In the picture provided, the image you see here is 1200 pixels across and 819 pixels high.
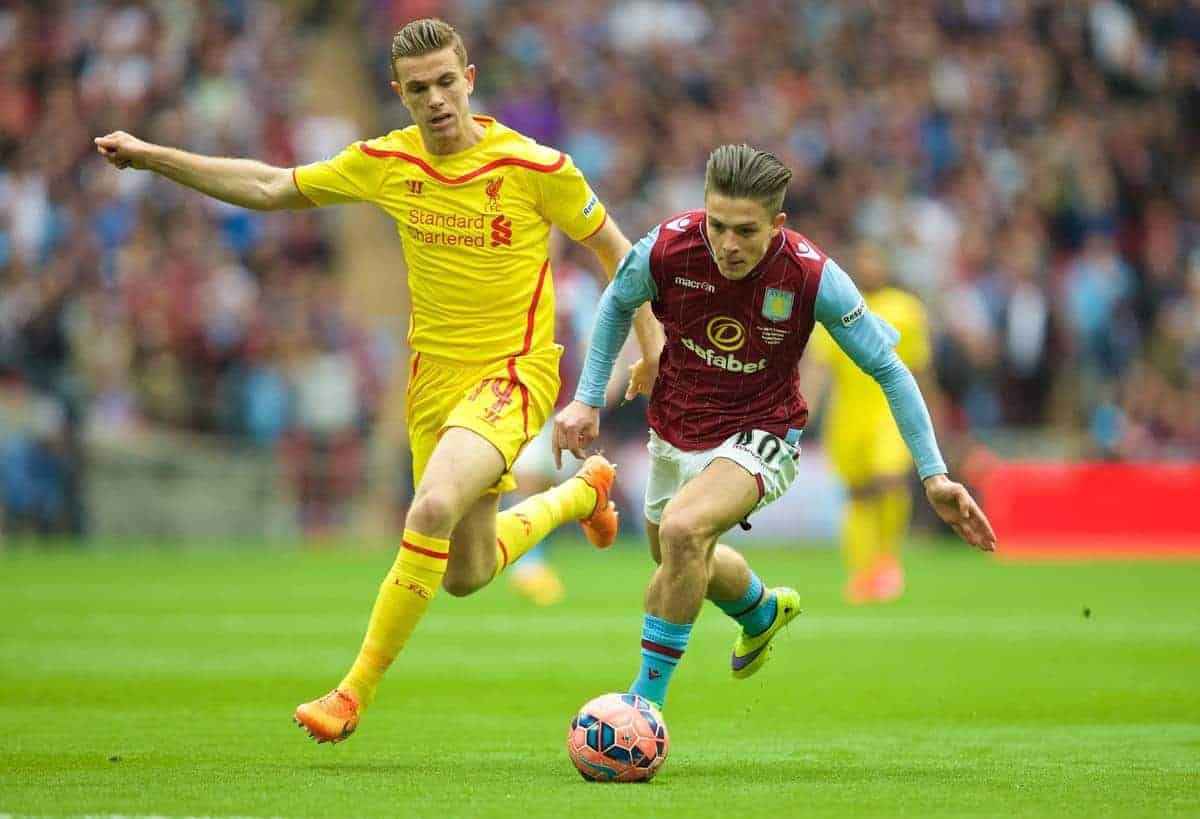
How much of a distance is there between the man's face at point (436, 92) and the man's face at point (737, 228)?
1290 mm

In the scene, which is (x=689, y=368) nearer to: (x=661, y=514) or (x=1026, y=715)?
(x=661, y=514)

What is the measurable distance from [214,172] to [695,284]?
1936mm

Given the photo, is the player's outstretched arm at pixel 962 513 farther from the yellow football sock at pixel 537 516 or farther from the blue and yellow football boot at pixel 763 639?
the yellow football sock at pixel 537 516

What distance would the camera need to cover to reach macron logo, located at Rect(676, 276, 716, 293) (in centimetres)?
729

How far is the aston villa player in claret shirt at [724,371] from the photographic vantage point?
6.96 meters

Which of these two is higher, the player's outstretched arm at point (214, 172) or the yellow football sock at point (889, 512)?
the player's outstretched arm at point (214, 172)

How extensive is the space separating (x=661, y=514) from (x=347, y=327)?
14.0 metres

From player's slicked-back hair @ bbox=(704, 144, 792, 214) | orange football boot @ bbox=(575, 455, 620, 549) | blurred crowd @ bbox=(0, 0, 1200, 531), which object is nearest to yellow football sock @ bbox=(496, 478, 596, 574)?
orange football boot @ bbox=(575, 455, 620, 549)

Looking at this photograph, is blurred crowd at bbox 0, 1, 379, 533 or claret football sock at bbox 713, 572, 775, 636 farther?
blurred crowd at bbox 0, 1, 379, 533

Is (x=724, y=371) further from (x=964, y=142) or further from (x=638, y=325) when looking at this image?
(x=964, y=142)

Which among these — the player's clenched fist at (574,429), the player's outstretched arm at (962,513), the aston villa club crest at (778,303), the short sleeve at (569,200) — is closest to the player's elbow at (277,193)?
the short sleeve at (569,200)

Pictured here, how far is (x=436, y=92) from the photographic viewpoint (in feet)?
25.5

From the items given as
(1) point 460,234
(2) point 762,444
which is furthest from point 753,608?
(1) point 460,234

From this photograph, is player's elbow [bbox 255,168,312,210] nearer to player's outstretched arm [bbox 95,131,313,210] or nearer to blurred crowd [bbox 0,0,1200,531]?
player's outstretched arm [bbox 95,131,313,210]
